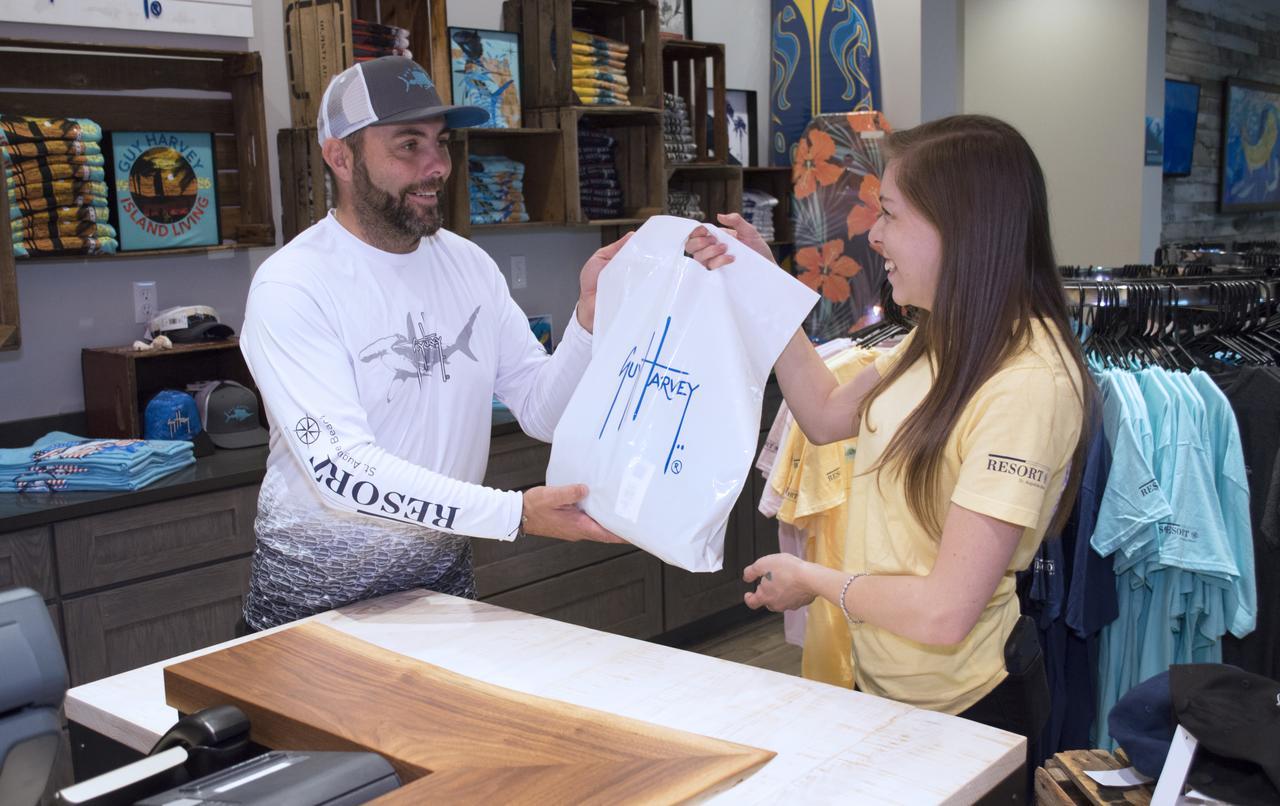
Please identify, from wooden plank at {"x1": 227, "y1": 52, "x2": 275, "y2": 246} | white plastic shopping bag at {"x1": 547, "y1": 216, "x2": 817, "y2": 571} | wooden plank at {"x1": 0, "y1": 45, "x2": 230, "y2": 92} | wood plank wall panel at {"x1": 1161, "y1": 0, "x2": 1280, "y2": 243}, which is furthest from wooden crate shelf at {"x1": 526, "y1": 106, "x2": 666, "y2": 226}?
wood plank wall panel at {"x1": 1161, "y1": 0, "x2": 1280, "y2": 243}

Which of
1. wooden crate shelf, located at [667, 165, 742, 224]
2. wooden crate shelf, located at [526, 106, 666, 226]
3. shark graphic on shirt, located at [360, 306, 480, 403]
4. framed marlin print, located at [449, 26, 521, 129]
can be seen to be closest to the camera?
shark graphic on shirt, located at [360, 306, 480, 403]

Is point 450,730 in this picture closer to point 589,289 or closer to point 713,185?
point 589,289

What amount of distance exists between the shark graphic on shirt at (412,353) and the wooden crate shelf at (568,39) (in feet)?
7.69

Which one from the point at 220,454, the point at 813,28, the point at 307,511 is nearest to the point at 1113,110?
the point at 813,28

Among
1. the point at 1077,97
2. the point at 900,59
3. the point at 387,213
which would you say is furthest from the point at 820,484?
the point at 1077,97

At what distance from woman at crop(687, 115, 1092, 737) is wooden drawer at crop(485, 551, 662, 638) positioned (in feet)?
7.32

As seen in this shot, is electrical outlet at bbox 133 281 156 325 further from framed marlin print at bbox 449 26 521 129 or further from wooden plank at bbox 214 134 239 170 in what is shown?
framed marlin print at bbox 449 26 521 129

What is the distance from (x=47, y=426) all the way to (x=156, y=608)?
750mm

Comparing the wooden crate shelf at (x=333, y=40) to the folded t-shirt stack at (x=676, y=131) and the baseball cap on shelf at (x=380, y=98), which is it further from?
the baseball cap on shelf at (x=380, y=98)

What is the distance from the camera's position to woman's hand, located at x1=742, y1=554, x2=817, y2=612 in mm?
1618

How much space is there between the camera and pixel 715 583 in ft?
14.3

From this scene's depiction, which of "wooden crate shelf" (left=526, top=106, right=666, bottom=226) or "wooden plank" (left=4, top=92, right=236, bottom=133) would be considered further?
"wooden crate shelf" (left=526, top=106, right=666, bottom=226)

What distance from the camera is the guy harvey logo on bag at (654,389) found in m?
1.63

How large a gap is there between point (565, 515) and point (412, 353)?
459 mm
